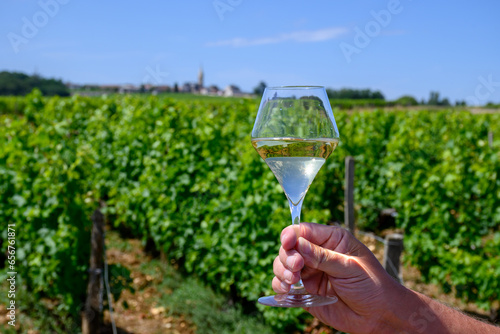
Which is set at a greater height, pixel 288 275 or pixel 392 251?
pixel 288 275

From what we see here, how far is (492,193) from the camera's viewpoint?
5.14m

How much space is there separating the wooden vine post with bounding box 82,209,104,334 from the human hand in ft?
9.07

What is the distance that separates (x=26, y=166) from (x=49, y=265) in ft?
3.54

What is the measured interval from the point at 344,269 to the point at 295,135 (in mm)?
480

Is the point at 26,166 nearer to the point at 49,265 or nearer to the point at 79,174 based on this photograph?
the point at 79,174

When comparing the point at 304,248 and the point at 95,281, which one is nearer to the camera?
the point at 304,248

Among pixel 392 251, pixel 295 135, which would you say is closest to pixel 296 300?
pixel 295 135

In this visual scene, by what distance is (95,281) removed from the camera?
3979mm

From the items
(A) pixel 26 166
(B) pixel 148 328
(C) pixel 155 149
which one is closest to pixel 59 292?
(B) pixel 148 328

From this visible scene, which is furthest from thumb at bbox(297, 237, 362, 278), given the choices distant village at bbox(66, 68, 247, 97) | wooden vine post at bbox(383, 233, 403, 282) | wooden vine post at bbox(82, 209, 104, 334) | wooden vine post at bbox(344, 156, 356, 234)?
distant village at bbox(66, 68, 247, 97)

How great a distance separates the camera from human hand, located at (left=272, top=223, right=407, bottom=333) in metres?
1.39

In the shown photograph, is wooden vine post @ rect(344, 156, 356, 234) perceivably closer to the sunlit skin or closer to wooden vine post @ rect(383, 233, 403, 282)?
wooden vine post @ rect(383, 233, 403, 282)

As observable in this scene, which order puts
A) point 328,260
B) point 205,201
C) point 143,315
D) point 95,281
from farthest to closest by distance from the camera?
point 205,201 < point 143,315 < point 95,281 < point 328,260

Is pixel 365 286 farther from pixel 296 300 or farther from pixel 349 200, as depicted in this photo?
pixel 349 200
